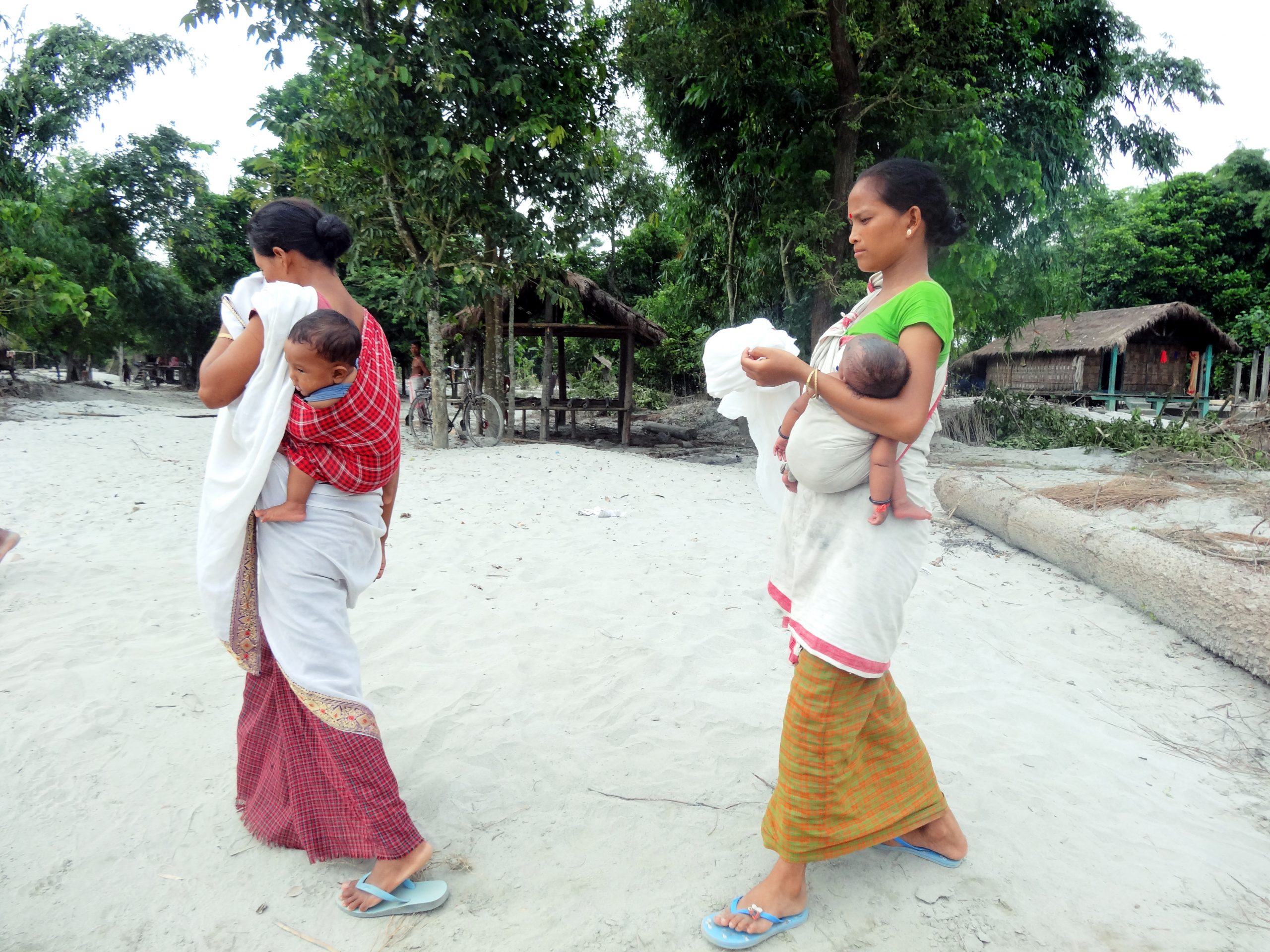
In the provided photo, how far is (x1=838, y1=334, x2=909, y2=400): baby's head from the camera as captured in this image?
1.52 meters

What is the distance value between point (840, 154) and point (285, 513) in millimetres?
9889

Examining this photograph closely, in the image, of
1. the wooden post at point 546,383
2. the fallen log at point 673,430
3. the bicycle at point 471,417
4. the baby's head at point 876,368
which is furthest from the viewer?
the fallen log at point 673,430

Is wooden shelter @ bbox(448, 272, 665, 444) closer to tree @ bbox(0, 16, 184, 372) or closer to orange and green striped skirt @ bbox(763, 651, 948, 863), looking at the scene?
tree @ bbox(0, 16, 184, 372)

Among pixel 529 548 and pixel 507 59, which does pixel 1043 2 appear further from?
pixel 529 548

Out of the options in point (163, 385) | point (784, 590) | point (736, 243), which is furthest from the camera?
point (163, 385)

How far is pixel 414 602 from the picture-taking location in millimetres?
3812

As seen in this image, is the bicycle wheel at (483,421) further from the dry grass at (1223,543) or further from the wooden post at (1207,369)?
the wooden post at (1207,369)

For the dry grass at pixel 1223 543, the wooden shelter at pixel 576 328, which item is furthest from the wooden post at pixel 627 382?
the dry grass at pixel 1223 543

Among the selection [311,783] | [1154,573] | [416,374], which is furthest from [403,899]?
[416,374]

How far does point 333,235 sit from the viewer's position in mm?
1861

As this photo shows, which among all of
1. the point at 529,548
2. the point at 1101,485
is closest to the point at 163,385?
the point at 529,548

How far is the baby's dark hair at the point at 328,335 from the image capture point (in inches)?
64.5

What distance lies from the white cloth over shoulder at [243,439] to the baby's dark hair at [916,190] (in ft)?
4.46

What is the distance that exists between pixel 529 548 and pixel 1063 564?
3653 mm
